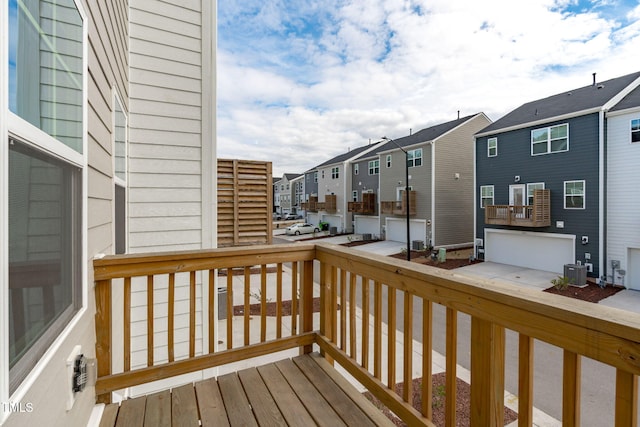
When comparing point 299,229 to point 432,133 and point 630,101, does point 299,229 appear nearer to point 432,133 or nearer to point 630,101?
point 432,133

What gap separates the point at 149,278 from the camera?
75.4 inches

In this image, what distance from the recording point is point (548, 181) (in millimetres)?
11227

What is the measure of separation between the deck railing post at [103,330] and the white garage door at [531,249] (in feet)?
42.7

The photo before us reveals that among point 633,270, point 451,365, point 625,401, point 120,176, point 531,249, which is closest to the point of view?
point 625,401

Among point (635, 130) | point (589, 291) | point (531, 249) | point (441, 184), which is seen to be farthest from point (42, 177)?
point (441, 184)

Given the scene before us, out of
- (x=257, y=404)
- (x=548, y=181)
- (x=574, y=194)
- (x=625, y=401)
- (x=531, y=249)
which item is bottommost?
(x=531, y=249)

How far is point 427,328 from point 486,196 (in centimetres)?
1384

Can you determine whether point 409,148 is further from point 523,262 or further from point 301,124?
point 523,262

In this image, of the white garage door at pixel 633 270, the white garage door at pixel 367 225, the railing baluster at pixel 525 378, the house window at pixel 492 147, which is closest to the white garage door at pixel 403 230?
the white garage door at pixel 367 225

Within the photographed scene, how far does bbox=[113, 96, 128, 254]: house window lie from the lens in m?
2.43

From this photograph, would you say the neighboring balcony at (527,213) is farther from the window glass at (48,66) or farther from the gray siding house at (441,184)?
the window glass at (48,66)

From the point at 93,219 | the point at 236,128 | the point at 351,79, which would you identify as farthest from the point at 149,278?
the point at 351,79

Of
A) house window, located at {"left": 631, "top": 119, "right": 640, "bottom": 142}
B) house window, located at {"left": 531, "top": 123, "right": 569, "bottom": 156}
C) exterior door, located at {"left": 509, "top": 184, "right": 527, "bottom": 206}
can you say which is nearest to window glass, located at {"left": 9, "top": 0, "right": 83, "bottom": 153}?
house window, located at {"left": 631, "top": 119, "right": 640, "bottom": 142}

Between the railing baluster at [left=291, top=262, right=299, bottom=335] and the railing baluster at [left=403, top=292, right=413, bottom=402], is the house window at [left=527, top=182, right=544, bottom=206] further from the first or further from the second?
the railing baluster at [left=403, top=292, right=413, bottom=402]
